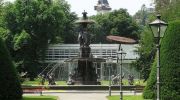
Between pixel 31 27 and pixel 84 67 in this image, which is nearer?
pixel 84 67

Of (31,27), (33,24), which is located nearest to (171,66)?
(31,27)

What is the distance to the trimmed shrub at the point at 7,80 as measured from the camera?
26.6 meters

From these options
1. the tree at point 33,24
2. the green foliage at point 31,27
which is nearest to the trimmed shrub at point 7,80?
the green foliage at point 31,27

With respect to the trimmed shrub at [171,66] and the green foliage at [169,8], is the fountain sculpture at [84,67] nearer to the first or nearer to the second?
the green foliage at [169,8]

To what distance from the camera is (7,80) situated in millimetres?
26812

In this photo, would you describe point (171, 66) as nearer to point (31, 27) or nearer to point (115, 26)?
point (31, 27)

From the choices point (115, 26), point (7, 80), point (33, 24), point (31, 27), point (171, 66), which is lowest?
point (115, 26)

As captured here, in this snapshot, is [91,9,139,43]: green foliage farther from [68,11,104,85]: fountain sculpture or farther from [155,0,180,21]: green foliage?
[68,11,104,85]: fountain sculpture

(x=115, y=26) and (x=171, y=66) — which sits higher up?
(x=171, y=66)

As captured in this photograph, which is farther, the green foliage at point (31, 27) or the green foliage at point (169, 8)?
the green foliage at point (31, 27)

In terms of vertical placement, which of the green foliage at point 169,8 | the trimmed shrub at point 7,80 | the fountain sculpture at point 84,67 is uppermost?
the green foliage at point 169,8

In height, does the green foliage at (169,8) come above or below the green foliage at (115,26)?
above

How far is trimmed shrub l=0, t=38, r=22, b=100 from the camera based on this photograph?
2656 cm

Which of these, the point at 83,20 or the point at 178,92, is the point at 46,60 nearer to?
the point at 83,20
